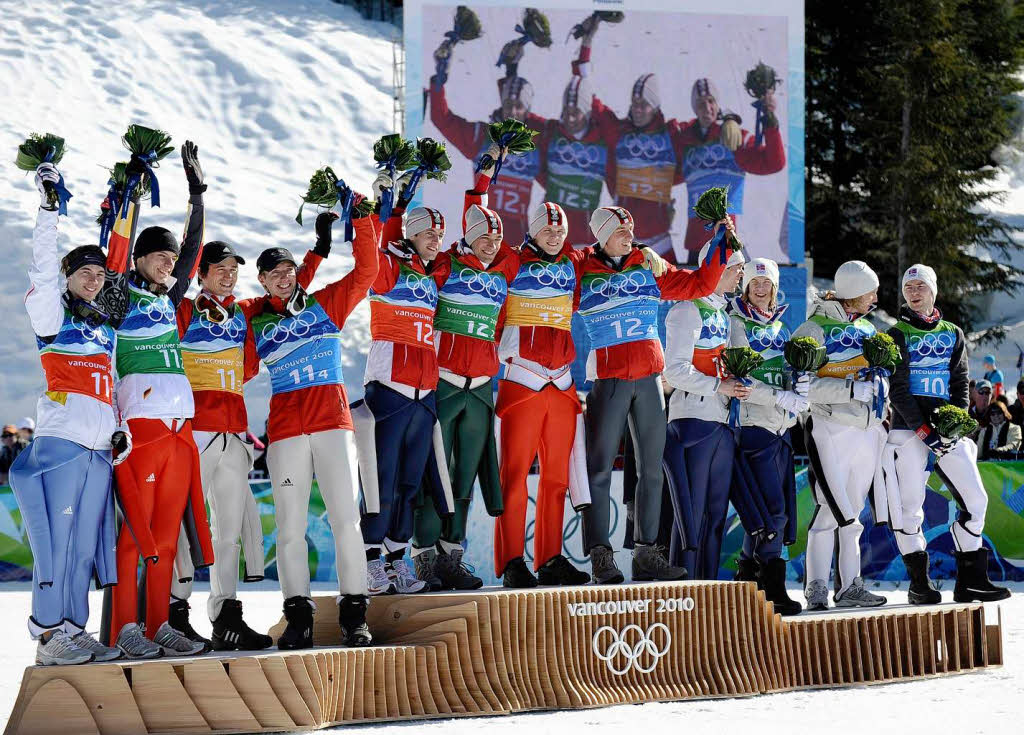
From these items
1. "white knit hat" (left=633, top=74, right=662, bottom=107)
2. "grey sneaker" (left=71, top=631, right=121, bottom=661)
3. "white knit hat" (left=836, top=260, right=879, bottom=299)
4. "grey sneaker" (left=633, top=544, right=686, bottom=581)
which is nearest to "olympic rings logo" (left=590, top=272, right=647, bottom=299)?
"grey sneaker" (left=633, top=544, right=686, bottom=581)

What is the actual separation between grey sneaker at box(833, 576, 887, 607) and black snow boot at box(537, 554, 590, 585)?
72.1 inches

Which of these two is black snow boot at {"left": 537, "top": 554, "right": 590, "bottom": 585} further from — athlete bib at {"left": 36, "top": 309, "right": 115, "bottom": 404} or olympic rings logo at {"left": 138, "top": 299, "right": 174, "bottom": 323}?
athlete bib at {"left": 36, "top": 309, "right": 115, "bottom": 404}

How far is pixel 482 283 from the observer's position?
6828 mm

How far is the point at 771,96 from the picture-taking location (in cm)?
1783

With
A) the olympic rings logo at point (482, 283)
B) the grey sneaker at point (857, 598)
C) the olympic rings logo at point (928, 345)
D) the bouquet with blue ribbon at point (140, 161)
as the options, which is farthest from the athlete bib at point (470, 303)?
the olympic rings logo at point (928, 345)

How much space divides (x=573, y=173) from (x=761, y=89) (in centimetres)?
281

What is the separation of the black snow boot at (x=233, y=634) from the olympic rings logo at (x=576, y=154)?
1227 centimetres

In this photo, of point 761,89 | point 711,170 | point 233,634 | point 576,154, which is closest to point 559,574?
point 233,634

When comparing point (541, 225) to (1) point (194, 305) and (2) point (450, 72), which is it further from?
(2) point (450, 72)

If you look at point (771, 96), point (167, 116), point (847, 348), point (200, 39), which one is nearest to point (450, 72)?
point (771, 96)

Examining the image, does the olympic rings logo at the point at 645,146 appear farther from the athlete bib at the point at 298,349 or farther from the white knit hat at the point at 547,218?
the athlete bib at the point at 298,349

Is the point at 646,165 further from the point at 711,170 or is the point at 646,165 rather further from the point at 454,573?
the point at 454,573

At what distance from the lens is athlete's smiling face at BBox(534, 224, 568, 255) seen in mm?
6941

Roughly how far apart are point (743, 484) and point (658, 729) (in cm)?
220
